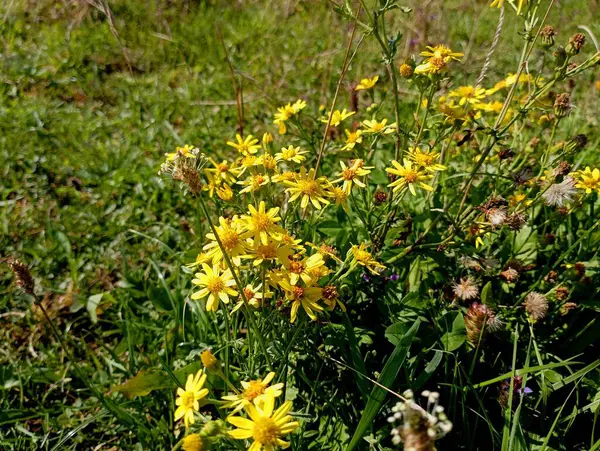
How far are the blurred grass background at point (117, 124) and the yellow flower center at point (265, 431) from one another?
37.2 inches

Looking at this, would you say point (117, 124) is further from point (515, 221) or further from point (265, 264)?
point (515, 221)

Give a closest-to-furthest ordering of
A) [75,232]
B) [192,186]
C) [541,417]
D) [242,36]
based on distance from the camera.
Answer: [192,186] < [541,417] < [75,232] < [242,36]

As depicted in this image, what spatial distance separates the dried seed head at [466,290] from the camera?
1.62 metres

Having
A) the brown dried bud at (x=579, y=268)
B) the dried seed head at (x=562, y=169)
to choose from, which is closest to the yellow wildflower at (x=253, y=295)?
the dried seed head at (x=562, y=169)

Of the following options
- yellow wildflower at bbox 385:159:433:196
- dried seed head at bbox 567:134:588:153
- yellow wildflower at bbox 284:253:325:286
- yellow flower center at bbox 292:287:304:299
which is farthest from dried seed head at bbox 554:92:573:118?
yellow flower center at bbox 292:287:304:299

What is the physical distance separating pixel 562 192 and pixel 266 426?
1.21 m

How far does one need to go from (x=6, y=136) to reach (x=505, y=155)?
296 centimetres

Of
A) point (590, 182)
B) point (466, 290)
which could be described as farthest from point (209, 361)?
point (590, 182)

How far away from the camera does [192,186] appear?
3.37 feet

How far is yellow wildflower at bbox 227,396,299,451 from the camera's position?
1100 mm

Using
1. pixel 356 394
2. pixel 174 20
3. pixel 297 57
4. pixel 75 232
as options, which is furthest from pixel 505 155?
pixel 174 20

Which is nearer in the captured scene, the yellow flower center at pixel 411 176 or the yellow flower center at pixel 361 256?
the yellow flower center at pixel 361 256

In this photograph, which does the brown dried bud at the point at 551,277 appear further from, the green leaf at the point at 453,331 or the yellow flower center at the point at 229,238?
the yellow flower center at the point at 229,238

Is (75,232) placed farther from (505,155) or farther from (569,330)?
(569,330)
